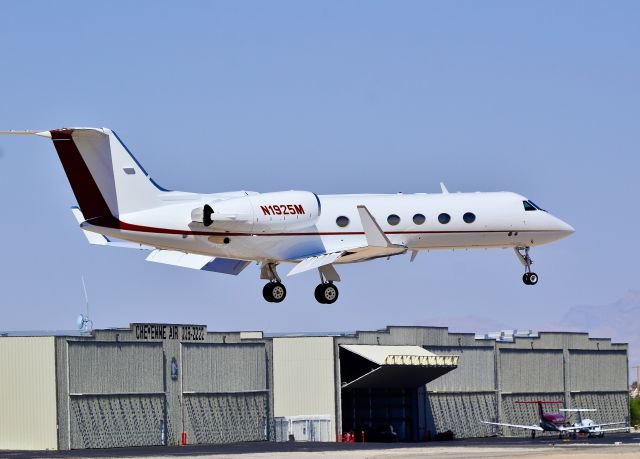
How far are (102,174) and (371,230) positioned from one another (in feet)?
31.7

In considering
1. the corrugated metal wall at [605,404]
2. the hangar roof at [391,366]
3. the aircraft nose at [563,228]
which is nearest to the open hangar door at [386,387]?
the hangar roof at [391,366]

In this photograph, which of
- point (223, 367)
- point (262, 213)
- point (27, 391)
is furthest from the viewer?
point (223, 367)

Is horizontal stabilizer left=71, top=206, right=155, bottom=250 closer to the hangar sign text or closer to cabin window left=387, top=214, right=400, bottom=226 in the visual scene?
cabin window left=387, top=214, right=400, bottom=226

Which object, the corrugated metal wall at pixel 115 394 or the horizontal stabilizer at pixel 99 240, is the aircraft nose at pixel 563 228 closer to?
the horizontal stabilizer at pixel 99 240

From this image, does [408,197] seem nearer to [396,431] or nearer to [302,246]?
[302,246]

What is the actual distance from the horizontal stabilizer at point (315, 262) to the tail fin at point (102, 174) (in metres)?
5.53

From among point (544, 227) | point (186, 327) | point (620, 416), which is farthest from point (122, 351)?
point (620, 416)

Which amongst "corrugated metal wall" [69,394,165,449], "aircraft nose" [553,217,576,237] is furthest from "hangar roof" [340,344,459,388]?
"aircraft nose" [553,217,576,237]

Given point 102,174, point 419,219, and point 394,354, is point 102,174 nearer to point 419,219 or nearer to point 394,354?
point 419,219

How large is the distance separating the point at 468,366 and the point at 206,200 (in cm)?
6116

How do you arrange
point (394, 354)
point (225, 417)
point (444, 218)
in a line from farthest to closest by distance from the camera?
1. point (394, 354)
2. point (225, 417)
3. point (444, 218)

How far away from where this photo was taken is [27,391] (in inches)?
3524

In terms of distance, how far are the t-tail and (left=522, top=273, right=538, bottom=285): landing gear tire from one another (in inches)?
597

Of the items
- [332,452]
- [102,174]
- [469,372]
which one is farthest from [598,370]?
[102,174]
